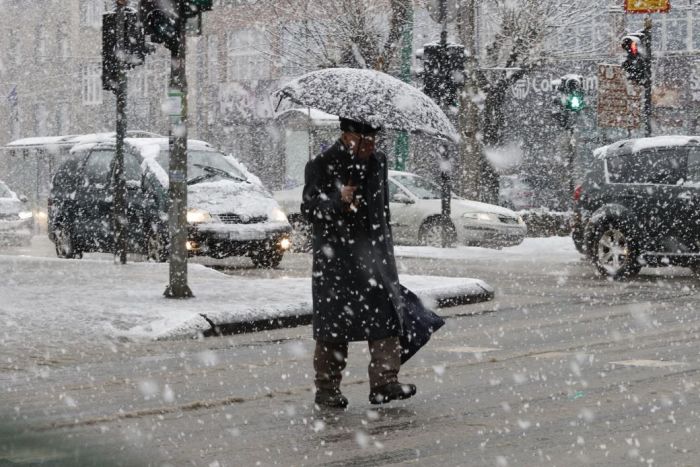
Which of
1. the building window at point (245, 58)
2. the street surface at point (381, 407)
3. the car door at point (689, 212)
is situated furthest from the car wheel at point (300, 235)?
the building window at point (245, 58)

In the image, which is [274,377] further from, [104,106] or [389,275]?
[104,106]

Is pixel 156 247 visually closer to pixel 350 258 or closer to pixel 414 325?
pixel 414 325

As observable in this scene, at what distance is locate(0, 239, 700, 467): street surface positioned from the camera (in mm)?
6137

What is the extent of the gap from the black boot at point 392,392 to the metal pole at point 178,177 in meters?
5.83

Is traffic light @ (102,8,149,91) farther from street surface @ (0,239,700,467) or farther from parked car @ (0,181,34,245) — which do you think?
parked car @ (0,181,34,245)

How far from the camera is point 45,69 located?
202 ft

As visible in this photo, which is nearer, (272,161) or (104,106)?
(272,161)

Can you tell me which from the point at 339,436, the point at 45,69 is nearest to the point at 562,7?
the point at 339,436

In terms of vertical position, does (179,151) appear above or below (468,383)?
above

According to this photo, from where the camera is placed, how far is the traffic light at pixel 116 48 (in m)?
17.3

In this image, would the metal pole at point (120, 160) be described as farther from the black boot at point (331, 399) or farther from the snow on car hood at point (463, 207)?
the black boot at point (331, 399)

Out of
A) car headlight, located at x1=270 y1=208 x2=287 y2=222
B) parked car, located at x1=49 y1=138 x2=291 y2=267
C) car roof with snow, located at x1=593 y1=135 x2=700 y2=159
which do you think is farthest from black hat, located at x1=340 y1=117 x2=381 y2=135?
car headlight, located at x1=270 y1=208 x2=287 y2=222

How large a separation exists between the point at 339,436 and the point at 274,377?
90.6 inches

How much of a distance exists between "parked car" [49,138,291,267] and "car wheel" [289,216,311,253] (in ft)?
16.3
